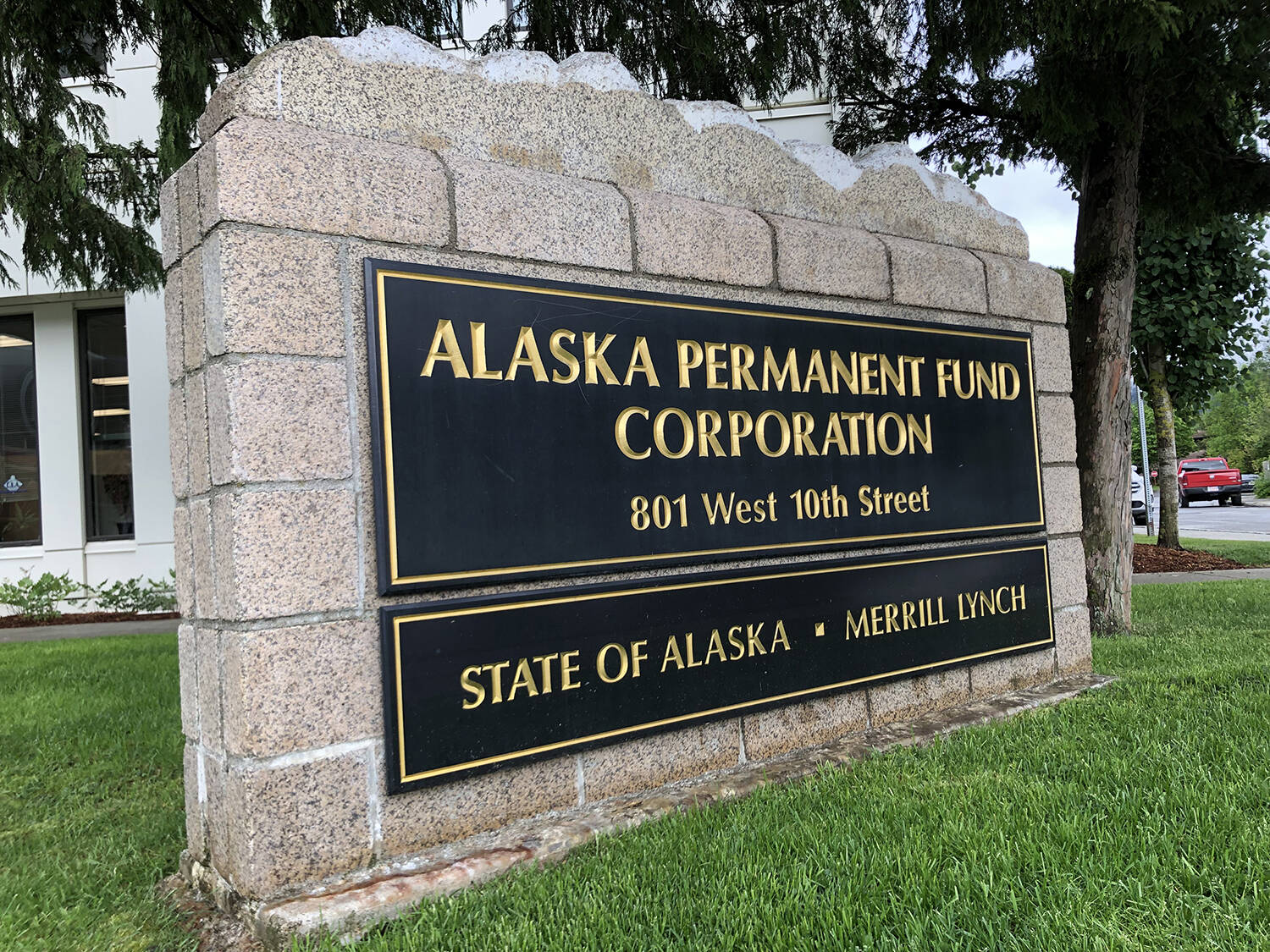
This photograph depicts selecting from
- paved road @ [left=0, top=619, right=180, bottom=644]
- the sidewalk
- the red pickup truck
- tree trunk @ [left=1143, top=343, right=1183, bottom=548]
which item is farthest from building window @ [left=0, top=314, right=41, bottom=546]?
the red pickup truck

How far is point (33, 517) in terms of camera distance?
11398 mm

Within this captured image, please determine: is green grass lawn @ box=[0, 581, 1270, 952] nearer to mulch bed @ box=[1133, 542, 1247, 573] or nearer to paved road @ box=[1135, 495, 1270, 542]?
mulch bed @ box=[1133, 542, 1247, 573]

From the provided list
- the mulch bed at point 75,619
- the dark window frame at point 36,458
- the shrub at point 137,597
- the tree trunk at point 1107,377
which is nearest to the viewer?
the tree trunk at point 1107,377

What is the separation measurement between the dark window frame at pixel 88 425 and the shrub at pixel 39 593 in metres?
0.64

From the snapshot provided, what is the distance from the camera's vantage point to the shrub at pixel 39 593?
10.5 metres

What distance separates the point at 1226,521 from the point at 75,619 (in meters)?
27.2

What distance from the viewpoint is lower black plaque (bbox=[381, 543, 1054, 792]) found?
2697 mm

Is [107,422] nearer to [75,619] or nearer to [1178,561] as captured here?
[75,619]

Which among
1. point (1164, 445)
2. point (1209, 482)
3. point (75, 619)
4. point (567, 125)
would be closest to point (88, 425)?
point (75, 619)

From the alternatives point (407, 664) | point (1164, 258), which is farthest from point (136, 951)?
point (1164, 258)

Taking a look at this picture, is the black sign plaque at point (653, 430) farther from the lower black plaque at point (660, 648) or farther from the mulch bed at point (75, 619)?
the mulch bed at point (75, 619)

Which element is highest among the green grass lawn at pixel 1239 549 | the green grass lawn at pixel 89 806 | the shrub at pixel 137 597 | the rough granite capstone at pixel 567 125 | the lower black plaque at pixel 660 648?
the rough granite capstone at pixel 567 125

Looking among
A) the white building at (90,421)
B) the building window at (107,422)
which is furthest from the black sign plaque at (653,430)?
the building window at (107,422)

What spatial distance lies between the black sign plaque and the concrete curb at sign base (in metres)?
0.75
